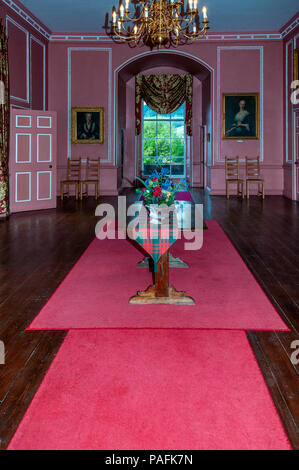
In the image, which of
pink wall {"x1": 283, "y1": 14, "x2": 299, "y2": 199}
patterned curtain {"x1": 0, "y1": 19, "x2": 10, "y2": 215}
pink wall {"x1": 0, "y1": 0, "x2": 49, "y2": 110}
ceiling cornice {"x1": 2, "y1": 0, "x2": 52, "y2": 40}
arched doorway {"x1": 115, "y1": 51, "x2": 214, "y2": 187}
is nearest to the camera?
patterned curtain {"x1": 0, "y1": 19, "x2": 10, "y2": 215}

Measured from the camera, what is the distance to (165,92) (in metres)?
14.8

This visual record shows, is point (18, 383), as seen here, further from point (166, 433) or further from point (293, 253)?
point (293, 253)

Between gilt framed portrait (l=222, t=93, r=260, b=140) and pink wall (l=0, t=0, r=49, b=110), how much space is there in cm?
465

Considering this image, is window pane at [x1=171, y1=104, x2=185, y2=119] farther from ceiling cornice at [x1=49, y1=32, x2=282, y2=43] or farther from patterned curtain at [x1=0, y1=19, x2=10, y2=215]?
patterned curtain at [x1=0, y1=19, x2=10, y2=215]

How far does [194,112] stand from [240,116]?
10.4ft

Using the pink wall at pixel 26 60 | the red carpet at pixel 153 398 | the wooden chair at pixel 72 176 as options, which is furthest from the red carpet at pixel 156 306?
the wooden chair at pixel 72 176

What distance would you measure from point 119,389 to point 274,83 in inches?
443

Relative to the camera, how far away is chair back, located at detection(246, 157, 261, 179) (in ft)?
39.5

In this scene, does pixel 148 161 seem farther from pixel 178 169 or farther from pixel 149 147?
pixel 178 169

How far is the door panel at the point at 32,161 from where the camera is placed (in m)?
9.28

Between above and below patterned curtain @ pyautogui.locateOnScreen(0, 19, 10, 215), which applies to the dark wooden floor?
below

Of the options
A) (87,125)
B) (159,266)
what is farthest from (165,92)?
(159,266)

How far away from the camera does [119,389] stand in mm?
2412

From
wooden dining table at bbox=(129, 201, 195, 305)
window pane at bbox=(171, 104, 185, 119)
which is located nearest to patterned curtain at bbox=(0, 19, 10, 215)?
wooden dining table at bbox=(129, 201, 195, 305)
